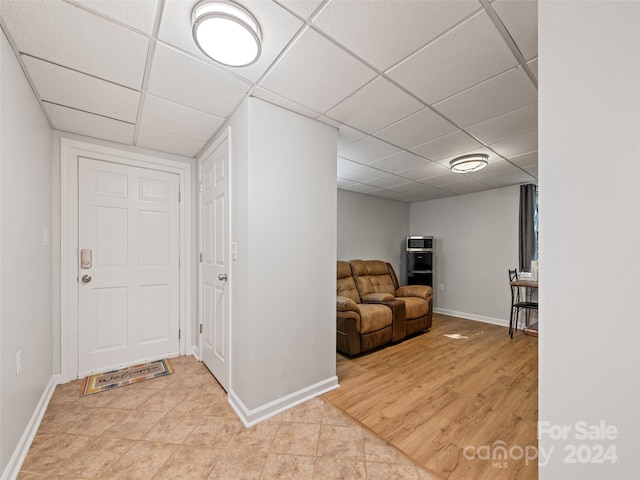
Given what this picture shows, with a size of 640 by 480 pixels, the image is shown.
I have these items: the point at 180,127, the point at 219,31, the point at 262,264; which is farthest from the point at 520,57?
the point at 180,127

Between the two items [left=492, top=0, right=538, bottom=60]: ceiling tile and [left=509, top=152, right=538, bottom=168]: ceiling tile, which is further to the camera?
[left=509, top=152, right=538, bottom=168]: ceiling tile

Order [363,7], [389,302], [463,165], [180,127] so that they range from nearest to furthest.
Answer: [363,7], [180,127], [463,165], [389,302]

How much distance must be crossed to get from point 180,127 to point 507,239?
511 cm

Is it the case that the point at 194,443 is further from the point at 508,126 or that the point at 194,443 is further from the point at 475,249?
the point at 475,249

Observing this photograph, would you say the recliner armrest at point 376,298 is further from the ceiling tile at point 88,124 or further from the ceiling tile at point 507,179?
the ceiling tile at point 88,124

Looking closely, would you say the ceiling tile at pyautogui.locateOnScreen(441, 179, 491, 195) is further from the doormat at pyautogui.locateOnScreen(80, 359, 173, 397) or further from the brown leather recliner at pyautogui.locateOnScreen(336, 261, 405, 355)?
the doormat at pyautogui.locateOnScreen(80, 359, 173, 397)

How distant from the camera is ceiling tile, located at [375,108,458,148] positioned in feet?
7.39

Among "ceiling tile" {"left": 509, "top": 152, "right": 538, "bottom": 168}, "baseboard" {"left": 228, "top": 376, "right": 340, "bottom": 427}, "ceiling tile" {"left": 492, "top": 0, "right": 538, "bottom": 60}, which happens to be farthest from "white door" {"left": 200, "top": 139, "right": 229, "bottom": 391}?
"ceiling tile" {"left": 509, "top": 152, "right": 538, "bottom": 168}

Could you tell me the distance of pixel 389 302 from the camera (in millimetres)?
3713

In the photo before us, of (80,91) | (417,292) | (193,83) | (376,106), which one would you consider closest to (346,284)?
(417,292)

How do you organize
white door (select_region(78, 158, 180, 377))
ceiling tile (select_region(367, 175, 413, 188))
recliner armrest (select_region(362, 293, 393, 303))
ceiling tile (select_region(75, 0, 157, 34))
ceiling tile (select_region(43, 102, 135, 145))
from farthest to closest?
1. ceiling tile (select_region(367, 175, 413, 188))
2. recliner armrest (select_region(362, 293, 393, 303))
3. white door (select_region(78, 158, 180, 377))
4. ceiling tile (select_region(43, 102, 135, 145))
5. ceiling tile (select_region(75, 0, 157, 34))

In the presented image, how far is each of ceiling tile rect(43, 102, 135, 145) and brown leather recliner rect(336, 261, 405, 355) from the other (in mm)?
2786

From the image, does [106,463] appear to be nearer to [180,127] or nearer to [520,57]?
[180,127]

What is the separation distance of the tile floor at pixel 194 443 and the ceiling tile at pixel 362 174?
277 centimetres
